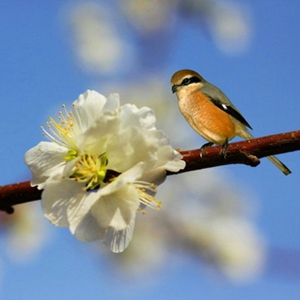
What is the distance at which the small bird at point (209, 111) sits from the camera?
1397 millimetres

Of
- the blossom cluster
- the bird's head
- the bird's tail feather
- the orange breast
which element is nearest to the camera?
the blossom cluster

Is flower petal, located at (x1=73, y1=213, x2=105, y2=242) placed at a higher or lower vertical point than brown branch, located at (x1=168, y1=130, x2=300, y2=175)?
lower

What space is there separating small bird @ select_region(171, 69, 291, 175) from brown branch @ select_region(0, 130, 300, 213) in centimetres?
37

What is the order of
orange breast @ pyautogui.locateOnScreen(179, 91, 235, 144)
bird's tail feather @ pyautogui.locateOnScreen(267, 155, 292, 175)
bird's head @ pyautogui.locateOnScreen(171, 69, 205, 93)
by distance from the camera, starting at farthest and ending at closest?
bird's head @ pyautogui.locateOnScreen(171, 69, 205, 93) < orange breast @ pyautogui.locateOnScreen(179, 91, 235, 144) < bird's tail feather @ pyautogui.locateOnScreen(267, 155, 292, 175)

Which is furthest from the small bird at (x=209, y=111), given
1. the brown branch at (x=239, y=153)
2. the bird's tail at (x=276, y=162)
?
the brown branch at (x=239, y=153)

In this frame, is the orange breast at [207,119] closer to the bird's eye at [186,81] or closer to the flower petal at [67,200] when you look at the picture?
the bird's eye at [186,81]

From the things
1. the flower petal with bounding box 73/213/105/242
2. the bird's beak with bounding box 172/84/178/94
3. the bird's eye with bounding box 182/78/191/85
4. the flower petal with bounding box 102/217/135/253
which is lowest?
the bird's beak with bounding box 172/84/178/94

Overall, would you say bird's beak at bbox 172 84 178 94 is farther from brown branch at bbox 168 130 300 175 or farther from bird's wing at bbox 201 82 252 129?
brown branch at bbox 168 130 300 175

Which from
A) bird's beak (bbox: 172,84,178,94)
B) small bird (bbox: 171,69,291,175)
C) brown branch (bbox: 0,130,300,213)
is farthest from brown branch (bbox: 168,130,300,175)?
bird's beak (bbox: 172,84,178,94)

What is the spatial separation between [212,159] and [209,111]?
82 cm

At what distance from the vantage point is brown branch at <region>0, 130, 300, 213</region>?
30.6 inches

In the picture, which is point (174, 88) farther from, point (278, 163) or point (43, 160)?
point (43, 160)

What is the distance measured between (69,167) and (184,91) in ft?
3.62

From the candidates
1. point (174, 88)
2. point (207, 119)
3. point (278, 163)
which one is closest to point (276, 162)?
point (278, 163)
